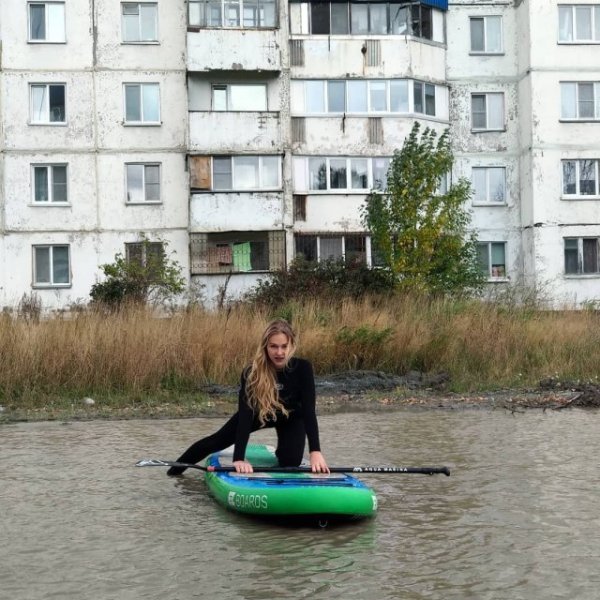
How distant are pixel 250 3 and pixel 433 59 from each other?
24.5 feet

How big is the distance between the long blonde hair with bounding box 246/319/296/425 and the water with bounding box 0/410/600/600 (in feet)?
3.19

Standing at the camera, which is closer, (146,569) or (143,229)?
(146,569)

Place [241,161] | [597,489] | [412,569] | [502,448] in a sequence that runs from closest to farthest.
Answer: [412,569]
[597,489]
[502,448]
[241,161]

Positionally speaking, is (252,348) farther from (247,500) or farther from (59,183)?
(59,183)

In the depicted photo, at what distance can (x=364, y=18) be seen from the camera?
134 feet

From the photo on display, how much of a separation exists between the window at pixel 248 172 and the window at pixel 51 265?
6.22 metres

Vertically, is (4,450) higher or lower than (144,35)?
lower

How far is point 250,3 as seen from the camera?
39469 millimetres

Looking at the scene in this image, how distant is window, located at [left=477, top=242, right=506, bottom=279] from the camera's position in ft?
140

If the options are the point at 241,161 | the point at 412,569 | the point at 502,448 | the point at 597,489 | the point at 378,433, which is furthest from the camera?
the point at 241,161

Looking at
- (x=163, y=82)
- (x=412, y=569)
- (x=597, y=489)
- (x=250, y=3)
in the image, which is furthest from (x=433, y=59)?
(x=412, y=569)

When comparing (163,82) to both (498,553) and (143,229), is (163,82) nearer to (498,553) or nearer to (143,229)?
(143,229)

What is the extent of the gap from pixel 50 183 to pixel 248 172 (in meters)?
7.42

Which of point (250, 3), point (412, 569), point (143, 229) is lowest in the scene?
point (412, 569)
